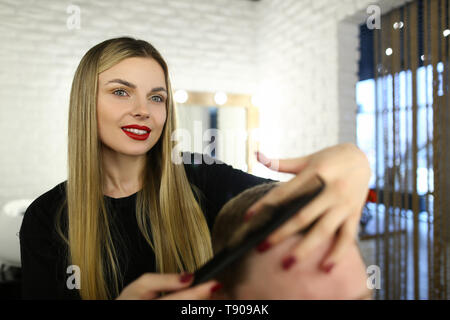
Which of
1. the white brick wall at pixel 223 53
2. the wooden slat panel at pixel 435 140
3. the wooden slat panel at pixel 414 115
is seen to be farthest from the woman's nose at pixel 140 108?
the wooden slat panel at pixel 414 115

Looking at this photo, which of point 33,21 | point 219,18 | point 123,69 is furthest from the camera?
point 219,18

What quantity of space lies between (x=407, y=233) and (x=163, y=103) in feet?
5.57

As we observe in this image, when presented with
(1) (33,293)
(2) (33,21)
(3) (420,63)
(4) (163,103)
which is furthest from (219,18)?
(1) (33,293)

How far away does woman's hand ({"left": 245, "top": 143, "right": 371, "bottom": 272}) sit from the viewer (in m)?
0.30

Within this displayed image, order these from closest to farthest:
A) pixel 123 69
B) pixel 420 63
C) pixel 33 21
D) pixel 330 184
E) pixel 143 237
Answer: pixel 330 184 → pixel 123 69 → pixel 143 237 → pixel 420 63 → pixel 33 21

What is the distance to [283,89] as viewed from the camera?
2.21 meters

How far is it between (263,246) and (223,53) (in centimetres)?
225

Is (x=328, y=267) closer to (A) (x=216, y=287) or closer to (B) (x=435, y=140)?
(A) (x=216, y=287)

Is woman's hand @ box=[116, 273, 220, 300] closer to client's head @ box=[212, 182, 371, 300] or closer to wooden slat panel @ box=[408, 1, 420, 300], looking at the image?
client's head @ box=[212, 182, 371, 300]

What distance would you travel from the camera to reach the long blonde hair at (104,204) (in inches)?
19.8

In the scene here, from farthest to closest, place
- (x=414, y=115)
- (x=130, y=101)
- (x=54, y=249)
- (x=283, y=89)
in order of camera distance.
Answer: (x=283, y=89), (x=414, y=115), (x=54, y=249), (x=130, y=101)

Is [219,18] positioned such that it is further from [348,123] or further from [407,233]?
[407,233]

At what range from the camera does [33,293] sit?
0.54 meters

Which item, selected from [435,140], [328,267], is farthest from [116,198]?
[435,140]
